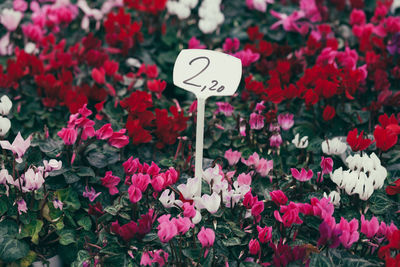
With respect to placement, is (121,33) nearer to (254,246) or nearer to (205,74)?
(205,74)

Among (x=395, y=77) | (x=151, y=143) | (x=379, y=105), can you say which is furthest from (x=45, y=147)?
(x=395, y=77)

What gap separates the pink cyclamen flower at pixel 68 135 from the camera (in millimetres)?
1542

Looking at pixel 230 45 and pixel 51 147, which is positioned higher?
pixel 230 45

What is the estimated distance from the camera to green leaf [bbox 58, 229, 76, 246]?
1505 millimetres

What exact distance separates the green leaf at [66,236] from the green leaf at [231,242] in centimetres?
50

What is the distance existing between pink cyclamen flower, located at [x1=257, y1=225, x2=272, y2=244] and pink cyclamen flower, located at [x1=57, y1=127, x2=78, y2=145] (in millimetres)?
686

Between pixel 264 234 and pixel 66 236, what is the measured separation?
25.8 inches

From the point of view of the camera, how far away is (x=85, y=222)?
158 centimetres

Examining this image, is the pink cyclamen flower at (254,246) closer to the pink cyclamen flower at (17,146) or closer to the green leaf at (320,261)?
the green leaf at (320,261)

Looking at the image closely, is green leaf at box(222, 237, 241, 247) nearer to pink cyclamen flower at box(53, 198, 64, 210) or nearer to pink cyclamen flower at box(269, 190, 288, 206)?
pink cyclamen flower at box(269, 190, 288, 206)

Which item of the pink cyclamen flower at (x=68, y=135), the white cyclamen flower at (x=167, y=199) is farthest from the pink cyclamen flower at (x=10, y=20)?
the white cyclamen flower at (x=167, y=199)

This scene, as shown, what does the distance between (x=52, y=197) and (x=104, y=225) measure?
0.75ft

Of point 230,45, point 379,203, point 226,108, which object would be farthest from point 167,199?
point 230,45

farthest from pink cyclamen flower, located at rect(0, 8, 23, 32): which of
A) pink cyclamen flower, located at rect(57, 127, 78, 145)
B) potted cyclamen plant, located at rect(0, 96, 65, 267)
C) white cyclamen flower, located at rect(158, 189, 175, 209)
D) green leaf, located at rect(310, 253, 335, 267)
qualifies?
green leaf, located at rect(310, 253, 335, 267)
